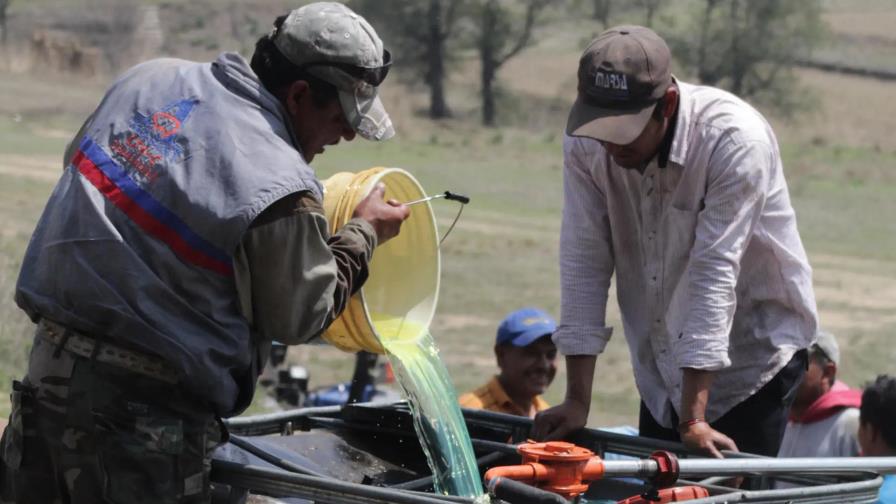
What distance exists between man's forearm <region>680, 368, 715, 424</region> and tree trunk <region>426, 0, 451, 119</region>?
36.9 metres

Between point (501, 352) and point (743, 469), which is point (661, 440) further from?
point (501, 352)

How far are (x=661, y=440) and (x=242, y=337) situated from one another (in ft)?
4.96

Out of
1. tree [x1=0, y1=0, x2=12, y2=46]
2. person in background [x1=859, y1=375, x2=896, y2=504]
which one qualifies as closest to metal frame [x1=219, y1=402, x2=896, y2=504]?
person in background [x1=859, y1=375, x2=896, y2=504]

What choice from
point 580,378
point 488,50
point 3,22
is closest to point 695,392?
point 580,378

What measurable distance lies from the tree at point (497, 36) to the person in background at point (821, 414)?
3494 centimetres

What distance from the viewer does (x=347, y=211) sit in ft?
13.5

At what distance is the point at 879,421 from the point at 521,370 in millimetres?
1700

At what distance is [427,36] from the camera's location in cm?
4203

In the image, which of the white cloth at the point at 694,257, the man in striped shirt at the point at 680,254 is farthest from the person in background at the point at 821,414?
the white cloth at the point at 694,257

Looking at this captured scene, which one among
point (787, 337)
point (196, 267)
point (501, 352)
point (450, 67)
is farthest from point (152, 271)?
point (450, 67)

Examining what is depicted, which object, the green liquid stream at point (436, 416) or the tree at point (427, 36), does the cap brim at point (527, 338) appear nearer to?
the green liquid stream at point (436, 416)

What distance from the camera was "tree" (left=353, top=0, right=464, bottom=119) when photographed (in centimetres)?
3900

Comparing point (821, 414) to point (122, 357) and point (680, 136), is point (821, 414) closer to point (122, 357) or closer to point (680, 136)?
point (680, 136)

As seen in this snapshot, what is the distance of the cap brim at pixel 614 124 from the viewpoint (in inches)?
167
